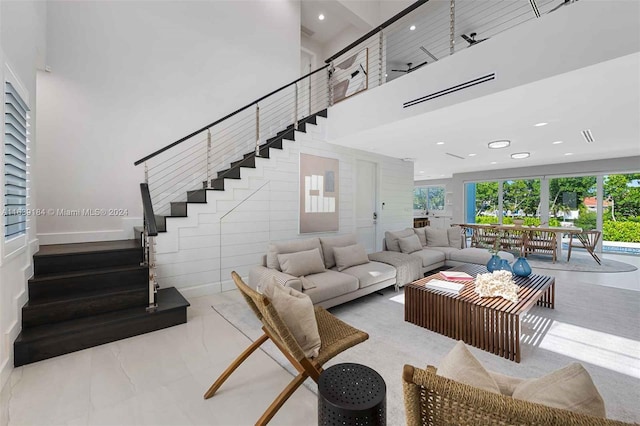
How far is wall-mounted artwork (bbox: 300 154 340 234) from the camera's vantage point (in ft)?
16.5

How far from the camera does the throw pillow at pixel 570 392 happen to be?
77 cm

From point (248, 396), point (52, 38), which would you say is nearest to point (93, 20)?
point (52, 38)

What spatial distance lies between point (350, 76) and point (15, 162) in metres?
5.02

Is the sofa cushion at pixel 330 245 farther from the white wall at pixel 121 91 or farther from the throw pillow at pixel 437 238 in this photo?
the white wall at pixel 121 91

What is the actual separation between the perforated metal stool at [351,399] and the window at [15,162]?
264cm

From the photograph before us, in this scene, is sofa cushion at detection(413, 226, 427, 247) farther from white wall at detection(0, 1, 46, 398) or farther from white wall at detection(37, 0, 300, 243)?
white wall at detection(0, 1, 46, 398)

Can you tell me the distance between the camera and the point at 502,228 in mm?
7328

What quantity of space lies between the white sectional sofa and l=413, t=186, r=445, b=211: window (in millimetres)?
9376

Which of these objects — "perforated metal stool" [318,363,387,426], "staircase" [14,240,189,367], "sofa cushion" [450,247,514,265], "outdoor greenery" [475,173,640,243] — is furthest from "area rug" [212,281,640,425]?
"outdoor greenery" [475,173,640,243]

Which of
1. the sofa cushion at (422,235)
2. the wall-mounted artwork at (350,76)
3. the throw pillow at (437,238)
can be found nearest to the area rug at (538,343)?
the throw pillow at (437,238)

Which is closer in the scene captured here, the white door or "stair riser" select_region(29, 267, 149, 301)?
"stair riser" select_region(29, 267, 149, 301)

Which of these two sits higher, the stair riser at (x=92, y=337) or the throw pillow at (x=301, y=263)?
the throw pillow at (x=301, y=263)

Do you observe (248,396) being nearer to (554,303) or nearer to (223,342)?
(223,342)

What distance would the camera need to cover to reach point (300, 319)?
1.68 meters
